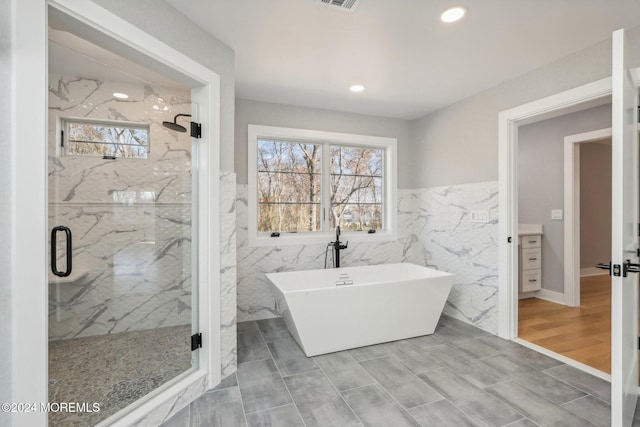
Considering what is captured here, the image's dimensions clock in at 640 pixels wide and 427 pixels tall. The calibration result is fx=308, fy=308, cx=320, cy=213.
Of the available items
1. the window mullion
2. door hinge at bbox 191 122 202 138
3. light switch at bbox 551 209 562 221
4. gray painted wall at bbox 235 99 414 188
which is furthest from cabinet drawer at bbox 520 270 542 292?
door hinge at bbox 191 122 202 138

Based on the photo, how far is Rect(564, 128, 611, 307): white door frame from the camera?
12.9ft

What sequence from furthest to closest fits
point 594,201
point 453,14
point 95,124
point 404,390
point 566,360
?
1. point 594,201
2. point 566,360
3. point 95,124
4. point 404,390
5. point 453,14

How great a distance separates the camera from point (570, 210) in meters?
3.99

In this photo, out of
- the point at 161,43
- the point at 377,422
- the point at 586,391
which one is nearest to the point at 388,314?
the point at 377,422

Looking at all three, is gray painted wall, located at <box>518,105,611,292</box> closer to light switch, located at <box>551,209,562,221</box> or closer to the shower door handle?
light switch, located at <box>551,209,562,221</box>

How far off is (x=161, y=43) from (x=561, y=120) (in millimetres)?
4763

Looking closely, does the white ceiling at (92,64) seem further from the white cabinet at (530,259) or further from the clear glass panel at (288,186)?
the white cabinet at (530,259)

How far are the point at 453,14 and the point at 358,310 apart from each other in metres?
2.31

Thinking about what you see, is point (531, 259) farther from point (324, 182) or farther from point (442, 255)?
point (324, 182)

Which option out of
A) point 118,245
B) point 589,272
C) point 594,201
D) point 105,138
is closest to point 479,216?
point 118,245

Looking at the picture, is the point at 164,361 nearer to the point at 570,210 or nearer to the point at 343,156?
the point at 343,156

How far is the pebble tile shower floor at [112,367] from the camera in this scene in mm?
1730

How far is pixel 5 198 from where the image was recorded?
44.7 inches

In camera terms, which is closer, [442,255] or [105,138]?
[105,138]
